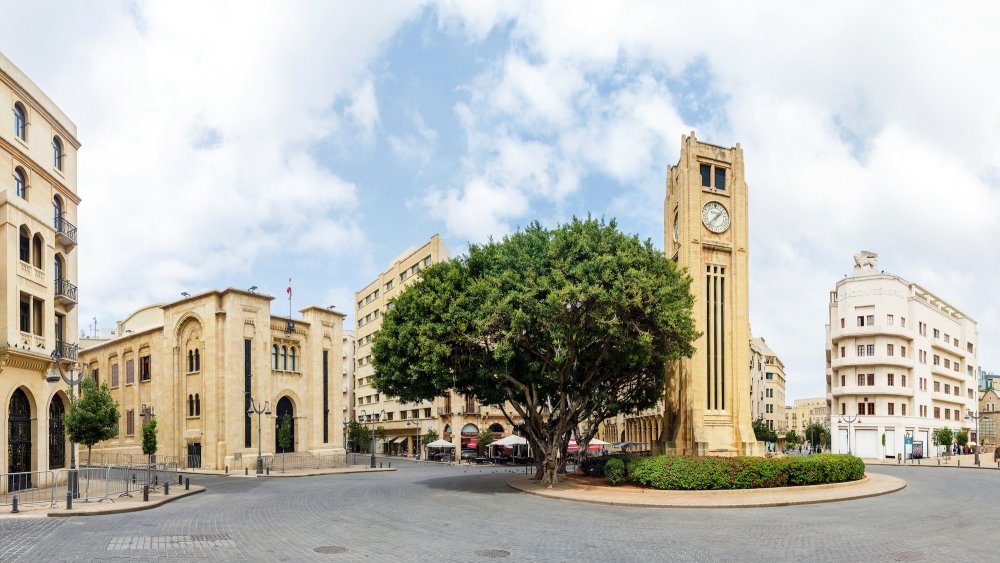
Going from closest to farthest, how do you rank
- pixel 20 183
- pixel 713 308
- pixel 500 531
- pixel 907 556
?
pixel 907 556, pixel 500 531, pixel 20 183, pixel 713 308

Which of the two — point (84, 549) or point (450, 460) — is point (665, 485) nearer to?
point (84, 549)

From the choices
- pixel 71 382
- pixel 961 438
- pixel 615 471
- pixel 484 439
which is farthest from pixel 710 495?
pixel 961 438

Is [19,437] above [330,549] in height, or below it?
above

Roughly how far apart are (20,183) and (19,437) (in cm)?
1140

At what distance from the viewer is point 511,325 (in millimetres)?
29375

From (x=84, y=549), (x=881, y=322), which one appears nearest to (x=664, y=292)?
(x=84, y=549)

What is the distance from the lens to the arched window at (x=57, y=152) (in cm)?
3747

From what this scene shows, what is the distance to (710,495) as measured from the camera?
91.1 ft

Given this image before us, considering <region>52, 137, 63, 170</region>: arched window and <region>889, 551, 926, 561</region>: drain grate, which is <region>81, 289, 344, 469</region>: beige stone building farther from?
<region>889, 551, 926, 561</region>: drain grate

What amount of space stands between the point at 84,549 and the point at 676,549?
13273mm

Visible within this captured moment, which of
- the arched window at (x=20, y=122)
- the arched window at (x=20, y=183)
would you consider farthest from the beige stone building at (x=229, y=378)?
the arched window at (x=20, y=122)

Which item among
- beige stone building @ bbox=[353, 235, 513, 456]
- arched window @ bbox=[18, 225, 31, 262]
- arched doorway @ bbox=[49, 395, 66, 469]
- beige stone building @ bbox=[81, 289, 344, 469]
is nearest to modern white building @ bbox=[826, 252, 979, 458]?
beige stone building @ bbox=[353, 235, 513, 456]

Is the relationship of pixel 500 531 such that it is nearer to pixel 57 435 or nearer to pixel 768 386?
pixel 57 435

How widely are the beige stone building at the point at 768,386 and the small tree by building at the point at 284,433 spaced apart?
243 ft
